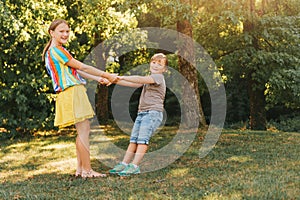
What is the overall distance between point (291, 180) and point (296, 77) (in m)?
5.34

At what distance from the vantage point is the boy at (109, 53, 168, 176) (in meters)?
4.71

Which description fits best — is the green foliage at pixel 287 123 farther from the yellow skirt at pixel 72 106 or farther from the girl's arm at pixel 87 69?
the yellow skirt at pixel 72 106

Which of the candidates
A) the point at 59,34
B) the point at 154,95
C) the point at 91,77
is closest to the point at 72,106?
the point at 91,77

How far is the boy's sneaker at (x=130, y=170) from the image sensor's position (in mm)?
4598

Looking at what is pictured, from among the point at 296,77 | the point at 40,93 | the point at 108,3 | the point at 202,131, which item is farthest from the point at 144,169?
the point at 108,3

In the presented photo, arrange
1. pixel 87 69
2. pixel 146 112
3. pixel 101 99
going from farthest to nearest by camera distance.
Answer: pixel 101 99
pixel 146 112
pixel 87 69

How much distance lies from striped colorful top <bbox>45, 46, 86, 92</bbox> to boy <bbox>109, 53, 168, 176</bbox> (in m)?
0.72

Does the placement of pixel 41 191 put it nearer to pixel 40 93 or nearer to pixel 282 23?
pixel 40 93

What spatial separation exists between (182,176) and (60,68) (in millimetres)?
1831

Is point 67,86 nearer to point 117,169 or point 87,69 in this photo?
point 87,69

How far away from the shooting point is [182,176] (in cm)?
443

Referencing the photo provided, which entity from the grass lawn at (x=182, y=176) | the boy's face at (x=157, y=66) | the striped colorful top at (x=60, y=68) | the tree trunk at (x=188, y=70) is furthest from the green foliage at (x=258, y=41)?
the striped colorful top at (x=60, y=68)

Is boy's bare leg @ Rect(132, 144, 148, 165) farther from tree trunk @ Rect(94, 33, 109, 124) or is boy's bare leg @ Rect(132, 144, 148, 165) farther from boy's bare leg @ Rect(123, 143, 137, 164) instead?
tree trunk @ Rect(94, 33, 109, 124)

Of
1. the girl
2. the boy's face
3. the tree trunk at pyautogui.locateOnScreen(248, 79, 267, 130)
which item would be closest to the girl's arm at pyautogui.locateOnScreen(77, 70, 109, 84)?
the girl
